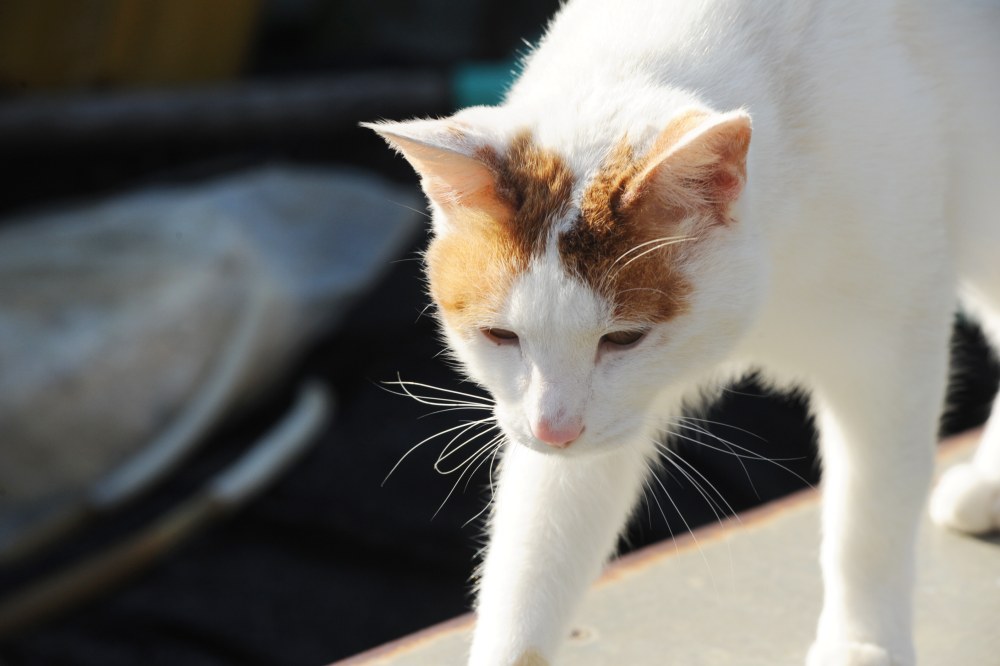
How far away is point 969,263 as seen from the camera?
1.38m

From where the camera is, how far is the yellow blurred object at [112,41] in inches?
178

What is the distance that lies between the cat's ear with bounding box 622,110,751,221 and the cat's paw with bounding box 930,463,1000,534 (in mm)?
782

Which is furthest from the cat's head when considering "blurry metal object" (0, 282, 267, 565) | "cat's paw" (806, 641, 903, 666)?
"blurry metal object" (0, 282, 267, 565)

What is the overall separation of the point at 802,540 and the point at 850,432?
443mm

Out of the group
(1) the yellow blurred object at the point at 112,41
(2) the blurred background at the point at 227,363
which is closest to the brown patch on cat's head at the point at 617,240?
(2) the blurred background at the point at 227,363

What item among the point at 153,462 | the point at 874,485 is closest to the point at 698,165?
the point at 874,485

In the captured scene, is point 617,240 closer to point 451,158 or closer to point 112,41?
point 451,158

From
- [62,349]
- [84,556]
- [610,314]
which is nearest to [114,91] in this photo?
[62,349]

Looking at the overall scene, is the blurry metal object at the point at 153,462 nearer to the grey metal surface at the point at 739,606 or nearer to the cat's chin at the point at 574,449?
the grey metal surface at the point at 739,606

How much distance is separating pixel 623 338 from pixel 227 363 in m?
2.75

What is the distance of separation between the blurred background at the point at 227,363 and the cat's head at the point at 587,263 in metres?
1.32

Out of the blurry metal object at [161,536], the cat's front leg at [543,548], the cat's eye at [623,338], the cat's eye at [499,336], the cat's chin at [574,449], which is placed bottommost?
the blurry metal object at [161,536]

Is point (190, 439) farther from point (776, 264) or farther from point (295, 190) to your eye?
point (776, 264)

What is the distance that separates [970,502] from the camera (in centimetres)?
165
